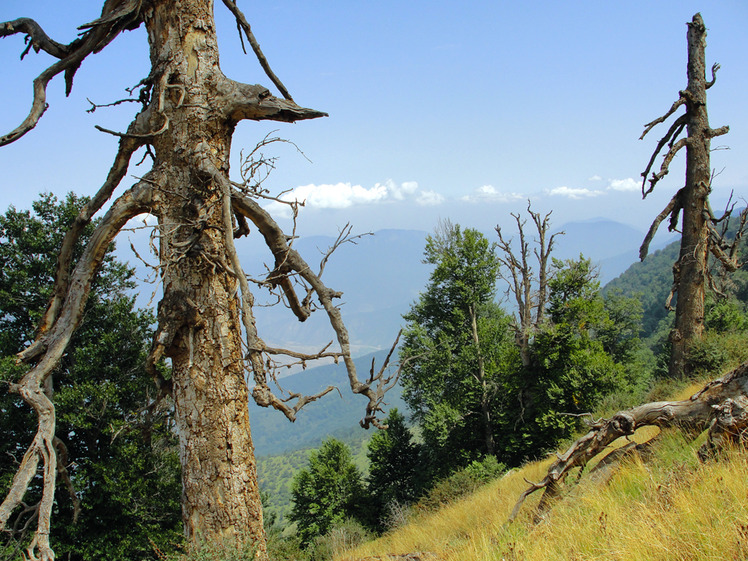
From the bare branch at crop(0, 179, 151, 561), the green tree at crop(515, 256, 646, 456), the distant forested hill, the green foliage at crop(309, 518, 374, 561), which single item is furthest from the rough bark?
the distant forested hill

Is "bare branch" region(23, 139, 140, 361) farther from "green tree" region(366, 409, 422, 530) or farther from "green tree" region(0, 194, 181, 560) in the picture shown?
"green tree" region(366, 409, 422, 530)

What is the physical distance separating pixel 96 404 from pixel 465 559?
35.6ft

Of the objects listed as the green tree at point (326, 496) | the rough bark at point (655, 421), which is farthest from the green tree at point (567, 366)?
the rough bark at point (655, 421)

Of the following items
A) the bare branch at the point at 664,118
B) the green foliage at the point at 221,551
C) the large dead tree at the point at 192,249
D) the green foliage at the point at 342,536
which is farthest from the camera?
the green foliage at the point at 342,536

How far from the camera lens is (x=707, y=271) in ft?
31.7

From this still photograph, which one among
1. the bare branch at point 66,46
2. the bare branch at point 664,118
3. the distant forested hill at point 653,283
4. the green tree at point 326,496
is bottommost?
the green tree at point 326,496

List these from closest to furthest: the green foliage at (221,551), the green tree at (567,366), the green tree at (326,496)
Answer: the green foliage at (221,551)
the green tree at (567,366)
the green tree at (326,496)

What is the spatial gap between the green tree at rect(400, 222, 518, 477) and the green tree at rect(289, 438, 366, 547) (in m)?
4.58

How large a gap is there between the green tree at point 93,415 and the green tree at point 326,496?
12.4m

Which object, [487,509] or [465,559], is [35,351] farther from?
[487,509]

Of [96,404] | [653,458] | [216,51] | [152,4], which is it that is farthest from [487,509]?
[96,404]

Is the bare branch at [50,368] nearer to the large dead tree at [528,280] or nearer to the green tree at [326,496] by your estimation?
the large dead tree at [528,280]

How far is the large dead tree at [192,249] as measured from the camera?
10.3 feet

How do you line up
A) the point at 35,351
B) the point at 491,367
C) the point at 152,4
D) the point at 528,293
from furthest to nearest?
the point at 491,367 < the point at 528,293 < the point at 152,4 < the point at 35,351
